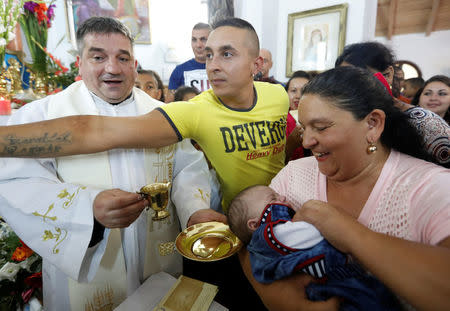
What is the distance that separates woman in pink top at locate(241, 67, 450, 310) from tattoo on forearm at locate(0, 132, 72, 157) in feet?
4.01

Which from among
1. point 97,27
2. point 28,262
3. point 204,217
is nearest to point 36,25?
point 97,27

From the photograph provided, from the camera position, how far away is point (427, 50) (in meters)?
11.9

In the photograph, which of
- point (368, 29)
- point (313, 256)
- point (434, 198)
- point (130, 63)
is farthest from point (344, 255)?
point (368, 29)

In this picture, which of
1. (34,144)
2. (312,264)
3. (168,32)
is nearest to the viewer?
(312,264)

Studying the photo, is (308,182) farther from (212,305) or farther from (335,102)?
(212,305)

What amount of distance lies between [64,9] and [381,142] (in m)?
6.98

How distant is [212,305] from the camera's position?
146 cm

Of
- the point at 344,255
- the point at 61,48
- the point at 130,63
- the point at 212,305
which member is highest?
the point at 61,48

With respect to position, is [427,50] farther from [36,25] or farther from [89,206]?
[89,206]

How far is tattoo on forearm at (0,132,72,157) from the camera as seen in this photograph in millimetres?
1305

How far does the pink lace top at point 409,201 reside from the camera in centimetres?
105

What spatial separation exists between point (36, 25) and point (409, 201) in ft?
13.6

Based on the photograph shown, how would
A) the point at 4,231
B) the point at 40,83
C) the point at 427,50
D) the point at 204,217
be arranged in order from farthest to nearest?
the point at 427,50, the point at 40,83, the point at 4,231, the point at 204,217

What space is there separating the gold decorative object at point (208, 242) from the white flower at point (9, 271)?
1.60 m
